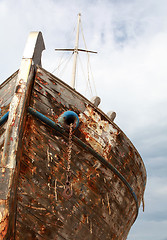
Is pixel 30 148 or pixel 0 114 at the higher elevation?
pixel 0 114

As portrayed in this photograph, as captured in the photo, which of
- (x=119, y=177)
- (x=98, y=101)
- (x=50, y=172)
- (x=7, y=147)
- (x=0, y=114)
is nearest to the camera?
(x=7, y=147)

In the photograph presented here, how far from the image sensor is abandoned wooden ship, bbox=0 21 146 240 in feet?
11.6

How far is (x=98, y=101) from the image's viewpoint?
520 centimetres

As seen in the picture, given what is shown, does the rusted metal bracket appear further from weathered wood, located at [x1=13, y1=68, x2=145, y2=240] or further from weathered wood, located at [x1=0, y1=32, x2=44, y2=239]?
weathered wood, located at [x1=0, y1=32, x2=44, y2=239]

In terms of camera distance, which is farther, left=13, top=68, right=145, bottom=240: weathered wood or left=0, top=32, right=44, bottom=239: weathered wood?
left=13, top=68, right=145, bottom=240: weathered wood

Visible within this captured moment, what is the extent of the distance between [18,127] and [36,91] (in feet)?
2.27

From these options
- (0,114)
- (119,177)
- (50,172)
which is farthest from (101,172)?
(0,114)

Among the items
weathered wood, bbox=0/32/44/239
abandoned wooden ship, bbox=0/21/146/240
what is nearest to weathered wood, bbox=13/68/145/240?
abandoned wooden ship, bbox=0/21/146/240

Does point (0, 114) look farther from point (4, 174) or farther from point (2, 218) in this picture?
point (2, 218)

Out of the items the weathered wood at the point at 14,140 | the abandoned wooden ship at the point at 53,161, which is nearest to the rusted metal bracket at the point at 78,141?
the abandoned wooden ship at the point at 53,161

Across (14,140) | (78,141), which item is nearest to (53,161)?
(78,141)

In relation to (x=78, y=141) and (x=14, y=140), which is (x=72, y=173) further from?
(x=14, y=140)

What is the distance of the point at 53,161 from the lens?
3898mm

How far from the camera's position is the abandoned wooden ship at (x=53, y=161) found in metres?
3.55
